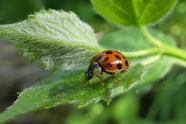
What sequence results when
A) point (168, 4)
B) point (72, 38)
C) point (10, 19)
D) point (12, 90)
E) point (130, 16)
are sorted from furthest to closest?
point (12, 90) < point (10, 19) < point (130, 16) < point (168, 4) < point (72, 38)

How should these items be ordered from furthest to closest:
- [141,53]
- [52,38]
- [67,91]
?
[141,53]
[67,91]
[52,38]

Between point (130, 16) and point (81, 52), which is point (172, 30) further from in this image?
point (81, 52)

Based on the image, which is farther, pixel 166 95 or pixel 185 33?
pixel 185 33

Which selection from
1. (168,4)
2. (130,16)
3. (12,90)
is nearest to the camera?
(168,4)

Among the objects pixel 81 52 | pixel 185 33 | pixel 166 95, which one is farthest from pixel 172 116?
A: pixel 81 52

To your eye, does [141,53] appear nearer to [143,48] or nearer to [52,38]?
[52,38]

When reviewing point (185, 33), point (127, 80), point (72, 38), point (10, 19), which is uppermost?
point (10, 19)

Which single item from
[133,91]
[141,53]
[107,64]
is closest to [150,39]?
[141,53]
